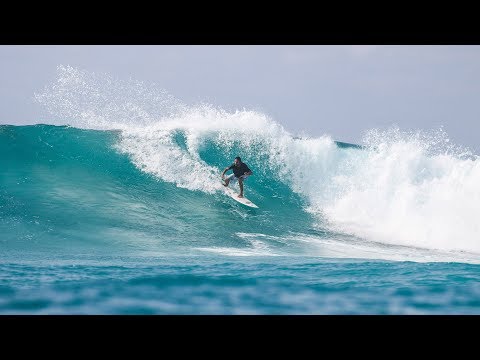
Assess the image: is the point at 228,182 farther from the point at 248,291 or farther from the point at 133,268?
the point at 248,291

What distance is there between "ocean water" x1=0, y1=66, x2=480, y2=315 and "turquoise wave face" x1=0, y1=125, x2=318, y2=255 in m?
0.05

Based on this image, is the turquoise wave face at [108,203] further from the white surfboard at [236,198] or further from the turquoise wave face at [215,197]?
the white surfboard at [236,198]

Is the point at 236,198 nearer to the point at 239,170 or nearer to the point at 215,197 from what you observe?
the point at 215,197

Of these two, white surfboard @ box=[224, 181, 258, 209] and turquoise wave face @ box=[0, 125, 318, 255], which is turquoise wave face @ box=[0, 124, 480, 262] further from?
white surfboard @ box=[224, 181, 258, 209]

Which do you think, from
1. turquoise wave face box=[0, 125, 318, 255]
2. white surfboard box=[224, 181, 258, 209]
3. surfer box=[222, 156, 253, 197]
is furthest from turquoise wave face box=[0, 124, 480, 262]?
Answer: surfer box=[222, 156, 253, 197]

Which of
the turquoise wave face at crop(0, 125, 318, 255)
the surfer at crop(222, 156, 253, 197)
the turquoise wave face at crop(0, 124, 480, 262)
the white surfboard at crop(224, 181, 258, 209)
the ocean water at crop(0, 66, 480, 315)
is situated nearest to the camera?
the ocean water at crop(0, 66, 480, 315)

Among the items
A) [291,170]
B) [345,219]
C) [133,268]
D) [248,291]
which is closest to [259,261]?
[133,268]

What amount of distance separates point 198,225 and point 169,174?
2.54 m

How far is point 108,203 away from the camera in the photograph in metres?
10.3

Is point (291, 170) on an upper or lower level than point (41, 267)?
upper

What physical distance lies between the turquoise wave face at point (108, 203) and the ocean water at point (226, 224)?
0.05 m

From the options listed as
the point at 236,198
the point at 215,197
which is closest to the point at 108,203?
→ the point at 215,197

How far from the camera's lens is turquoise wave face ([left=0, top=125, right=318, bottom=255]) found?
8.46 meters
